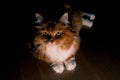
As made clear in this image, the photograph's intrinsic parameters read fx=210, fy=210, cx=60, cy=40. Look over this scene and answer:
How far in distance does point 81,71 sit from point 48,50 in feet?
1.57

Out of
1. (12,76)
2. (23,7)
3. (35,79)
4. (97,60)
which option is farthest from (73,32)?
(23,7)

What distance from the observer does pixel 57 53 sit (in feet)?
6.93

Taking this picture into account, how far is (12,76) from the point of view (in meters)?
2.30

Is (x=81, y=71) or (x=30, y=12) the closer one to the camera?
(x=81, y=71)

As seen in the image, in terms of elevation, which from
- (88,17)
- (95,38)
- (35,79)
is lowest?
(35,79)

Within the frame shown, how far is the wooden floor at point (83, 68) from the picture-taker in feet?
7.37

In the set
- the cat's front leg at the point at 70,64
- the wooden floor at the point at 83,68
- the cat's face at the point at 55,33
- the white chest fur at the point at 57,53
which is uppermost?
the cat's face at the point at 55,33

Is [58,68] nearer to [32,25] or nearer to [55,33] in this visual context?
[55,33]

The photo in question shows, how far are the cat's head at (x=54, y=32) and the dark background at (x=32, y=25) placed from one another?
23cm

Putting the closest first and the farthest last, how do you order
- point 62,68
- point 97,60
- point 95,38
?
point 62,68, point 97,60, point 95,38

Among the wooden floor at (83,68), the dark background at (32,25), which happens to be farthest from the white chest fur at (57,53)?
the dark background at (32,25)

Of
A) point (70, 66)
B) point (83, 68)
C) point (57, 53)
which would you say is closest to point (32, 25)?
point (57, 53)

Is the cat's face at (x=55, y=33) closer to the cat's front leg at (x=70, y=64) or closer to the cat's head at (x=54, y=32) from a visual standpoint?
the cat's head at (x=54, y=32)

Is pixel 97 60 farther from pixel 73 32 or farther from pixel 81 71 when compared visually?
pixel 73 32
